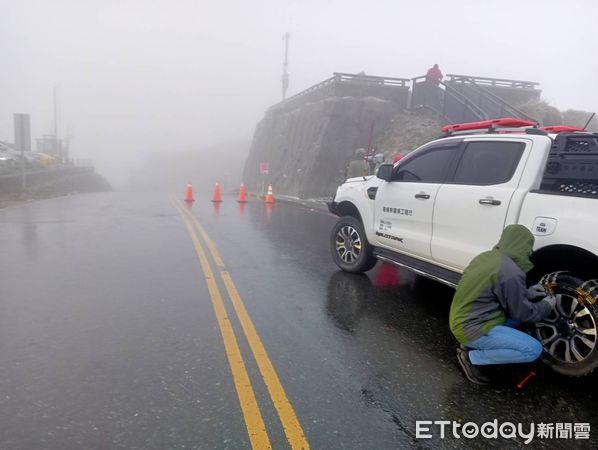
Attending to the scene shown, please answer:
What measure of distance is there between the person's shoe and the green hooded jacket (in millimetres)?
203

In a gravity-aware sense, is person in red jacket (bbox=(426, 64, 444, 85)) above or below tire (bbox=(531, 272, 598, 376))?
above

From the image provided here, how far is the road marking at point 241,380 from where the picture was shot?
2.90 metres

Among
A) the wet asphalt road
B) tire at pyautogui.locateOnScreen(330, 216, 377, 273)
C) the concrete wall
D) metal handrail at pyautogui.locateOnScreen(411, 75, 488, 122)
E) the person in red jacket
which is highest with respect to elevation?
the person in red jacket

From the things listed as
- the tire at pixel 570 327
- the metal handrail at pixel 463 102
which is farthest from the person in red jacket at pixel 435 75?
the tire at pixel 570 327

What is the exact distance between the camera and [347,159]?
26.3m

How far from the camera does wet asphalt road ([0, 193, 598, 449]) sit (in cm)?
298

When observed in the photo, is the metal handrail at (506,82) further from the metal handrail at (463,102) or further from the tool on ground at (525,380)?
the tool on ground at (525,380)

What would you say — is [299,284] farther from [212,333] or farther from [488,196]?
[488,196]

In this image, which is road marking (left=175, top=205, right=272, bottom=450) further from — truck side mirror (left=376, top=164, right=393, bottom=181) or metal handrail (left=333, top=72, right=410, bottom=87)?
metal handrail (left=333, top=72, right=410, bottom=87)

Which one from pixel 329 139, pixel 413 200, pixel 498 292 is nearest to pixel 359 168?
pixel 413 200

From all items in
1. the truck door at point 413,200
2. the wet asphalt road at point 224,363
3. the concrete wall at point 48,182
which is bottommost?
the concrete wall at point 48,182

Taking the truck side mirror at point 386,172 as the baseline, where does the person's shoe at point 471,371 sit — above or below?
below

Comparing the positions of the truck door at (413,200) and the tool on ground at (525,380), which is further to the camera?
the truck door at (413,200)

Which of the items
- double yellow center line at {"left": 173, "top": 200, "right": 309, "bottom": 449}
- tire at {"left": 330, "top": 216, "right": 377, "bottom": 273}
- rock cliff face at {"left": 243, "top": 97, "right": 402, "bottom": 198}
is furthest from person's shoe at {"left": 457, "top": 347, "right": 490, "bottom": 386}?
rock cliff face at {"left": 243, "top": 97, "right": 402, "bottom": 198}
